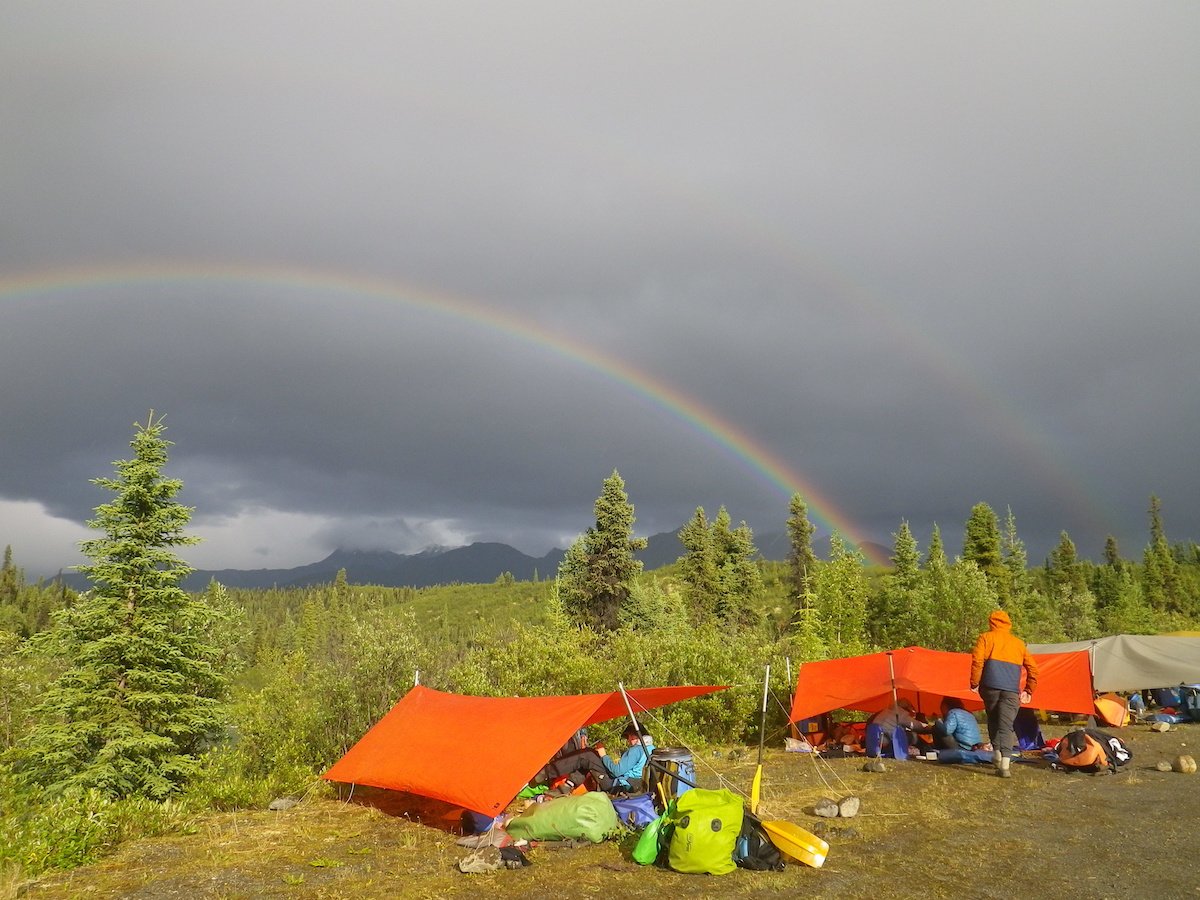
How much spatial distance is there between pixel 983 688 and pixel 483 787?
338 inches

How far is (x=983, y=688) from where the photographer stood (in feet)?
43.4

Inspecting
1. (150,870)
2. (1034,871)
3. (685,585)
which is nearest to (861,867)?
(1034,871)

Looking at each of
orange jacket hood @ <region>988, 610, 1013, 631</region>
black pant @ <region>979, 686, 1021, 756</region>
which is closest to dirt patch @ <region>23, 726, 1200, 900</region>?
black pant @ <region>979, 686, 1021, 756</region>

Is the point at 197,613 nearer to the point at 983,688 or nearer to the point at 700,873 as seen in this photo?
the point at 700,873

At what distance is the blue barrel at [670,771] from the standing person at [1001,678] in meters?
5.67

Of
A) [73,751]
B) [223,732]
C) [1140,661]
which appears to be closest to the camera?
[73,751]

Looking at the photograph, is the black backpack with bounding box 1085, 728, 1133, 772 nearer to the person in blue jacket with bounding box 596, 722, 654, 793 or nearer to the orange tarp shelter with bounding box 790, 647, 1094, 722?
the orange tarp shelter with bounding box 790, 647, 1094, 722

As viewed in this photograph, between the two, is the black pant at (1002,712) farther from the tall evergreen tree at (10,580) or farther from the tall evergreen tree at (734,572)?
the tall evergreen tree at (10,580)

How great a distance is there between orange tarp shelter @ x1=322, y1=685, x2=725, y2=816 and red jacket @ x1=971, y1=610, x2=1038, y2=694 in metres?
4.66

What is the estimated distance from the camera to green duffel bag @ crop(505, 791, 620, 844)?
9828mm

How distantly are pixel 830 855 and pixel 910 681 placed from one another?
26.2ft

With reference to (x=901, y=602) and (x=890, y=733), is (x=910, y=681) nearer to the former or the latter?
(x=890, y=733)

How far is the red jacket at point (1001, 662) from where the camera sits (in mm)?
13031

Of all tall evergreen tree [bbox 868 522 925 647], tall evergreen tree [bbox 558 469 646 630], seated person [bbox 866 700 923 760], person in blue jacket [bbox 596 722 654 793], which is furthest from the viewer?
tall evergreen tree [bbox 558 469 646 630]
